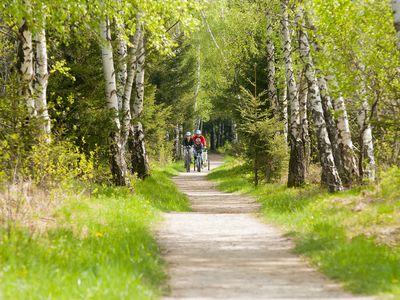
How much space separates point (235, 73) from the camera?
100 feet

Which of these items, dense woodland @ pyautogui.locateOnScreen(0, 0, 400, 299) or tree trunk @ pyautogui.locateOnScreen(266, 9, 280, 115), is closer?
dense woodland @ pyautogui.locateOnScreen(0, 0, 400, 299)

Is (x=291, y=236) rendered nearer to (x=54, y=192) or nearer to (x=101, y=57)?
(x=54, y=192)

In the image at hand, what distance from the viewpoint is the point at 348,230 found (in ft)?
35.3

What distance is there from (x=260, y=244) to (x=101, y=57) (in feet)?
→ 30.1

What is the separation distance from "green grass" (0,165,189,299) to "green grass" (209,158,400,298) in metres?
2.18

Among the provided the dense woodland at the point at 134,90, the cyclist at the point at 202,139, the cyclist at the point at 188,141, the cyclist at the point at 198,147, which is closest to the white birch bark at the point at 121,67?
the dense woodland at the point at 134,90

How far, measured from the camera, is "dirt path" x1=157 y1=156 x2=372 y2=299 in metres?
7.26

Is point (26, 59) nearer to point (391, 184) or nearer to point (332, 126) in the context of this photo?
point (391, 184)

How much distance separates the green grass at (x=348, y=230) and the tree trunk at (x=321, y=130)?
1.36ft

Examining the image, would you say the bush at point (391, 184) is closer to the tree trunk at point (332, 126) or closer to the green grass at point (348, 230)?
the green grass at point (348, 230)

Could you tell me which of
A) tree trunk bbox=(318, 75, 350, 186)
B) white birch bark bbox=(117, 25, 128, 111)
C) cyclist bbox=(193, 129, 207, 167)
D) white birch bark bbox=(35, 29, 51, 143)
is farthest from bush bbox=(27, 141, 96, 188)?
cyclist bbox=(193, 129, 207, 167)

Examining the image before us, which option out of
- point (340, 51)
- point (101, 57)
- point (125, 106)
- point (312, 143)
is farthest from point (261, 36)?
point (340, 51)

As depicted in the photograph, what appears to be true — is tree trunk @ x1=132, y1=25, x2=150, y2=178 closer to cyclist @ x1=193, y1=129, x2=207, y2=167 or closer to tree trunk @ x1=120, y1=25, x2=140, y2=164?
tree trunk @ x1=120, y1=25, x2=140, y2=164

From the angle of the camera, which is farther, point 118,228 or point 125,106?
point 125,106
